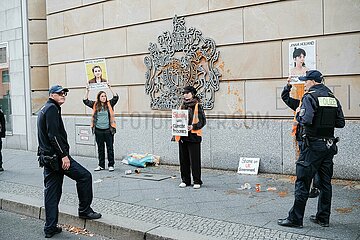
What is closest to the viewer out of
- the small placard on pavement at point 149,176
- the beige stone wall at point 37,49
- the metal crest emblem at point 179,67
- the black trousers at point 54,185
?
the black trousers at point 54,185

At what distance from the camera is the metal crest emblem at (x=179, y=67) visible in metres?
10.2

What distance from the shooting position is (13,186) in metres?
9.17

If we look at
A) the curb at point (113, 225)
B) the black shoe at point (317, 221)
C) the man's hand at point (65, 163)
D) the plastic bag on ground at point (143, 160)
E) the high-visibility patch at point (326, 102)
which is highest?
the high-visibility patch at point (326, 102)

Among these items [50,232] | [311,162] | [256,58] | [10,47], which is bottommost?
[50,232]

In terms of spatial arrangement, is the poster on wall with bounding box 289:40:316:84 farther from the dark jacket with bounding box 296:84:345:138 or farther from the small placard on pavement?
the small placard on pavement

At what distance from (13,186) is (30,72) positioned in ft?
20.3

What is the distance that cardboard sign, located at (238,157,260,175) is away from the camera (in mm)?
9430

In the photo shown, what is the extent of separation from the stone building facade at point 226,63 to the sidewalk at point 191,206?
0.80 metres

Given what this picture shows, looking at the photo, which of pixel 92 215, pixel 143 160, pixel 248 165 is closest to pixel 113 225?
pixel 92 215

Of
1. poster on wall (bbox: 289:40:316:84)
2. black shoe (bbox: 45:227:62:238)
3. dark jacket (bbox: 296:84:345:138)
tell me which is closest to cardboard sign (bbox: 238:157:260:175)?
poster on wall (bbox: 289:40:316:84)

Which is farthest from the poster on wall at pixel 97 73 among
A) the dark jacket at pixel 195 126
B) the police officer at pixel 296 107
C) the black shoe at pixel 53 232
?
the police officer at pixel 296 107

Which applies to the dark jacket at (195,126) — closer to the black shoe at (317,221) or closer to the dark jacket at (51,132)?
the dark jacket at (51,132)

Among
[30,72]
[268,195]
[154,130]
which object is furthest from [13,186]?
[30,72]

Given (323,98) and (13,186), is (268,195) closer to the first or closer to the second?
(323,98)
